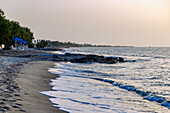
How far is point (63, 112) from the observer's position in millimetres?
6496

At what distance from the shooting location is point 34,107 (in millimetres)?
6438

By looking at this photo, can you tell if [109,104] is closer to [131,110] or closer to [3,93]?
[131,110]

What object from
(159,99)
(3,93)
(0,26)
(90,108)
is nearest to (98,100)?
(90,108)

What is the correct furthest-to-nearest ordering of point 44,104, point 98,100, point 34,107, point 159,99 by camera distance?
point 159,99
point 98,100
point 44,104
point 34,107

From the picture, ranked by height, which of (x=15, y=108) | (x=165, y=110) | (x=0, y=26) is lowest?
(x=165, y=110)

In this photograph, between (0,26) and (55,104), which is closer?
(55,104)

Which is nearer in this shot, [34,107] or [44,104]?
[34,107]

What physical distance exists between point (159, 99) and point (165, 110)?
1711 mm

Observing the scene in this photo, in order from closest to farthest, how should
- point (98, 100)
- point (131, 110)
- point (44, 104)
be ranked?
point (44, 104), point (131, 110), point (98, 100)

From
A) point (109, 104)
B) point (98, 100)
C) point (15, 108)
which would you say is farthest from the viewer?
point (98, 100)

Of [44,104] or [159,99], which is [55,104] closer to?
[44,104]

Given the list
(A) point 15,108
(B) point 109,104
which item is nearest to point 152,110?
(B) point 109,104

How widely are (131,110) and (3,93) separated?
442 centimetres

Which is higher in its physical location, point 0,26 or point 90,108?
point 0,26
